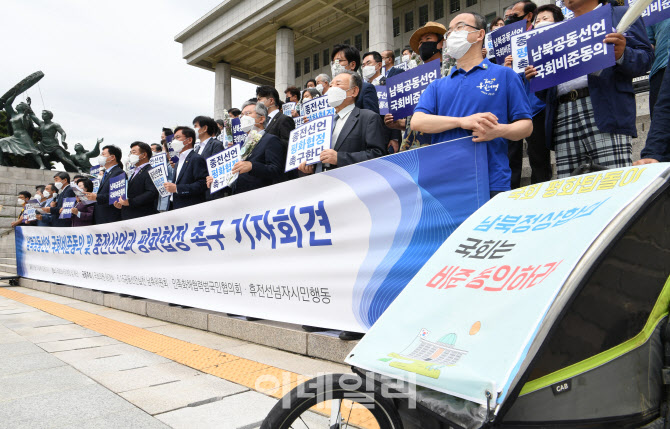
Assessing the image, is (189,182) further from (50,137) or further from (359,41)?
Answer: (359,41)

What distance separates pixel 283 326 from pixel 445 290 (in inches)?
107

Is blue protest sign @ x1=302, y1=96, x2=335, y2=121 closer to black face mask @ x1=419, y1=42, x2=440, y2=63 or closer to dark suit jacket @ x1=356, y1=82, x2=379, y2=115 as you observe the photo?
dark suit jacket @ x1=356, y1=82, x2=379, y2=115

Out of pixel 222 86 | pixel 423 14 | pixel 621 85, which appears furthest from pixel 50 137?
pixel 621 85

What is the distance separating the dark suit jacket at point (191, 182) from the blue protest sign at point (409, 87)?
2.59 m

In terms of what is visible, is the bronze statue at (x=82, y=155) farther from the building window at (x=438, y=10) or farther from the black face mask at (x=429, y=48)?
the black face mask at (x=429, y=48)

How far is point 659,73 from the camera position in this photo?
3125 mm

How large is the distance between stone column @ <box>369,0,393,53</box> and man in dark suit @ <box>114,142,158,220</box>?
17.7 metres

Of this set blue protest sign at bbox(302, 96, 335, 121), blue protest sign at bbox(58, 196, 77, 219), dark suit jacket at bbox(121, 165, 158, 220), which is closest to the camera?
blue protest sign at bbox(302, 96, 335, 121)

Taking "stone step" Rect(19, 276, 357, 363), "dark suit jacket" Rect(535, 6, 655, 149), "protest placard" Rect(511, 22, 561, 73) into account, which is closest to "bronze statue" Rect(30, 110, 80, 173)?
"stone step" Rect(19, 276, 357, 363)

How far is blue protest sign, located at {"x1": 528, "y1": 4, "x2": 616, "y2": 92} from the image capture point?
2973 millimetres

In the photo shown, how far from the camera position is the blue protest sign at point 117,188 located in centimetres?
683

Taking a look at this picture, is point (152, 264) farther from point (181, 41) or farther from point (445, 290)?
point (181, 41)

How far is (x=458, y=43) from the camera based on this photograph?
9.76 ft

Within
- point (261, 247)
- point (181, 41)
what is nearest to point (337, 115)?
point (261, 247)
